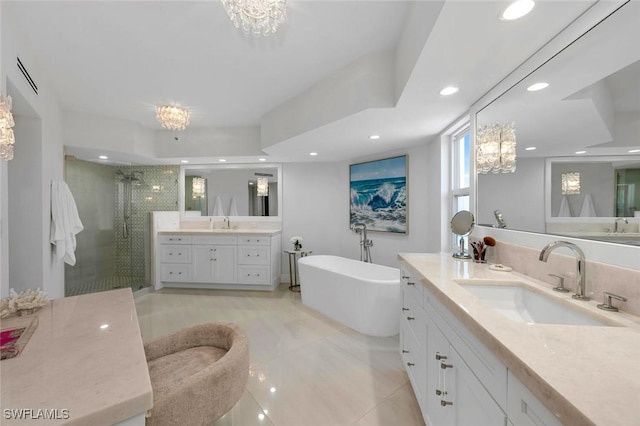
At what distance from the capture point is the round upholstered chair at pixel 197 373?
0.93 meters

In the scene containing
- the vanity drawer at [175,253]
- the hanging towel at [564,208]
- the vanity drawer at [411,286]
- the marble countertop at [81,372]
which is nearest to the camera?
the marble countertop at [81,372]

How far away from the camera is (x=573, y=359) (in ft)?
1.97

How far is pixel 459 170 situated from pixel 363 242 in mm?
1638

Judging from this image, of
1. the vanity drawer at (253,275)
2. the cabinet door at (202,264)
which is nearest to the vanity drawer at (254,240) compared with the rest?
the vanity drawer at (253,275)

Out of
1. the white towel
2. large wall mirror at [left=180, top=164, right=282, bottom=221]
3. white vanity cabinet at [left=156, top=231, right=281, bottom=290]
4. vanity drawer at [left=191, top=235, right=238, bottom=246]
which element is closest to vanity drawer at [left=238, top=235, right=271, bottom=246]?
white vanity cabinet at [left=156, top=231, right=281, bottom=290]

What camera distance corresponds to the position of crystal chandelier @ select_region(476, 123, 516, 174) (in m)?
1.60

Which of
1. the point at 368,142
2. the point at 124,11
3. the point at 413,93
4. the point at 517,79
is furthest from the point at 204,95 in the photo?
the point at 517,79

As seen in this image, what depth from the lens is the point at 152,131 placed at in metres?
3.92

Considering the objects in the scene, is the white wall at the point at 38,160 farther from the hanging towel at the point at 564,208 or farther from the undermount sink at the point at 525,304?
the hanging towel at the point at 564,208

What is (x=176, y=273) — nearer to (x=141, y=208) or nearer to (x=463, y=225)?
(x=141, y=208)

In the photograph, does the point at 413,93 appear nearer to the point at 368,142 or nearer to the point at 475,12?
the point at 475,12

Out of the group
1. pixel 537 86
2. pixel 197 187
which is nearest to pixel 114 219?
pixel 197 187

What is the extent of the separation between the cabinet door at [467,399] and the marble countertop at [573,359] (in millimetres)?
180

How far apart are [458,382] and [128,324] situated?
4.49 feet
